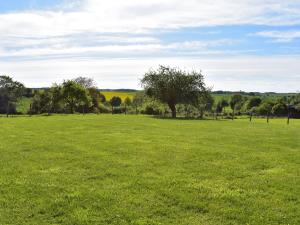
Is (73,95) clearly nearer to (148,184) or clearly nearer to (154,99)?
(154,99)

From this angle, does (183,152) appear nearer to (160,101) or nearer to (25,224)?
(25,224)

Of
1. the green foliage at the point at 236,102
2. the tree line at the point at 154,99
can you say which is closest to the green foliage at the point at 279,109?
the tree line at the point at 154,99

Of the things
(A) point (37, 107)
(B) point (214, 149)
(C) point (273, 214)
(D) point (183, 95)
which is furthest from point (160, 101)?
(C) point (273, 214)

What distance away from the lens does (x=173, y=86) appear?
63.3 metres

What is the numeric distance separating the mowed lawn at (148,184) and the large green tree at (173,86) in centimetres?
4313

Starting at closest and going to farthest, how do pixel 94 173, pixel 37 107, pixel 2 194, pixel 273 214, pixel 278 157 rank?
pixel 273 214
pixel 2 194
pixel 94 173
pixel 278 157
pixel 37 107

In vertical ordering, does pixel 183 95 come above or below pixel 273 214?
above

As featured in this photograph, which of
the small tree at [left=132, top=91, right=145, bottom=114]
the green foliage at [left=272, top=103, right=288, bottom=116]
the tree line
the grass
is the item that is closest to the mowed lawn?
the tree line

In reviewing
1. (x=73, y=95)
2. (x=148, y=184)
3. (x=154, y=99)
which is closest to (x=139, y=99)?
(x=73, y=95)

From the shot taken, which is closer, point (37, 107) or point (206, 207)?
point (206, 207)

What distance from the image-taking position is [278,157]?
1781cm

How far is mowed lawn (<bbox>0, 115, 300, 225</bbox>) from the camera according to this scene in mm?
10117

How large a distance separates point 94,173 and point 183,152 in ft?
18.3

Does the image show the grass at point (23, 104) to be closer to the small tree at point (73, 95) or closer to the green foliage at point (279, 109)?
the small tree at point (73, 95)
